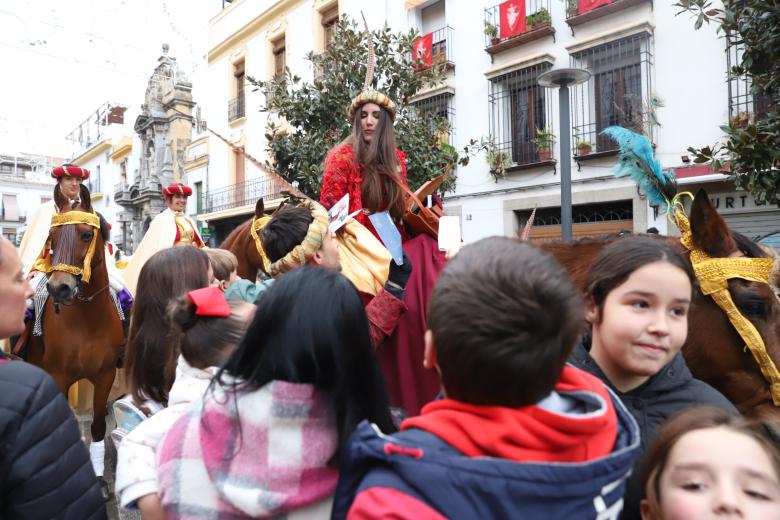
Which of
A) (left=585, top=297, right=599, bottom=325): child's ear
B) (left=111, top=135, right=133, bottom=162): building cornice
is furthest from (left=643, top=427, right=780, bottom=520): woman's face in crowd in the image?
(left=111, top=135, right=133, bottom=162): building cornice

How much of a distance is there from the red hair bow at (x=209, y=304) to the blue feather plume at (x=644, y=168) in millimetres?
2026

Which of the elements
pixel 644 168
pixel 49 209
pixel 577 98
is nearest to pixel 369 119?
pixel 644 168

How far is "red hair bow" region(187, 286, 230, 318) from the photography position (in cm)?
181

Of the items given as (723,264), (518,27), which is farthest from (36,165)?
(723,264)

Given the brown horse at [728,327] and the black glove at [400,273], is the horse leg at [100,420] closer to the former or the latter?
the black glove at [400,273]

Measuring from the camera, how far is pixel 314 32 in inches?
634

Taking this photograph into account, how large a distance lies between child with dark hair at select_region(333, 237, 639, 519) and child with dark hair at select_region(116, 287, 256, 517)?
80cm

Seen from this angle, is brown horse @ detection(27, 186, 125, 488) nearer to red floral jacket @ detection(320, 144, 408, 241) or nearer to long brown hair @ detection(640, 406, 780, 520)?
red floral jacket @ detection(320, 144, 408, 241)

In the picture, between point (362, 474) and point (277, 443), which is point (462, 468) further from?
point (277, 443)

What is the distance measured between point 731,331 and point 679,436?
3.65ft

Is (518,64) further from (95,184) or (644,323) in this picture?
(95,184)

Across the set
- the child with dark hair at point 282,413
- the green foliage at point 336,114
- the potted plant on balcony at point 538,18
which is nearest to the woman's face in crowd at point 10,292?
the child with dark hair at point 282,413

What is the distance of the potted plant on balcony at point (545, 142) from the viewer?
37.7ft

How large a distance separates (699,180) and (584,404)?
9882 millimetres
